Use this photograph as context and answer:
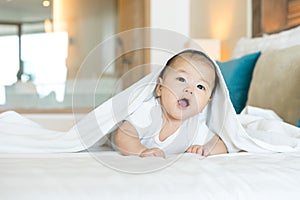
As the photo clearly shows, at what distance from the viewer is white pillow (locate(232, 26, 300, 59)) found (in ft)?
6.91

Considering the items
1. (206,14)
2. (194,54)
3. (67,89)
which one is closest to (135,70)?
(194,54)

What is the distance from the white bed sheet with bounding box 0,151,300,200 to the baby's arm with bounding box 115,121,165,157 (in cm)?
9

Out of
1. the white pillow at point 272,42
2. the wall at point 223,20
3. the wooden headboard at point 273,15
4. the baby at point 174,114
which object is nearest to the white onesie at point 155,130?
the baby at point 174,114

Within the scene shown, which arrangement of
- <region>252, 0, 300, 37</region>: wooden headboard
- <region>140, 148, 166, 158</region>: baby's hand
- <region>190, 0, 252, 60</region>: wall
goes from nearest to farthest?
<region>140, 148, 166, 158</region>: baby's hand < <region>252, 0, 300, 37</region>: wooden headboard < <region>190, 0, 252, 60</region>: wall

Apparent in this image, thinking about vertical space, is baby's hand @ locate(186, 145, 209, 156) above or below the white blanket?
below

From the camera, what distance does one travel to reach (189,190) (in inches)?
32.7

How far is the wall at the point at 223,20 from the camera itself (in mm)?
3691

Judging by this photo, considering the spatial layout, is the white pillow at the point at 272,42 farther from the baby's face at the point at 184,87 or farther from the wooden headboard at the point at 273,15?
the baby's face at the point at 184,87

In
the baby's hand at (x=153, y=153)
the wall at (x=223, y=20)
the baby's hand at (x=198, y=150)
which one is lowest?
the baby's hand at (x=198, y=150)

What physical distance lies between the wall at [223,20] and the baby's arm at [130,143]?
2.47 meters

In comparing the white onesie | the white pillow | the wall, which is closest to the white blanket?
the white onesie

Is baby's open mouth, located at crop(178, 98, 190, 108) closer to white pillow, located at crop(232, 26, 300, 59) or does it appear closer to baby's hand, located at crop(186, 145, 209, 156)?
baby's hand, located at crop(186, 145, 209, 156)

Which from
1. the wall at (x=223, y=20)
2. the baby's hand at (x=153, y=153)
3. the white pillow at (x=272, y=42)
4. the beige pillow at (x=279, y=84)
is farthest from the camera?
the wall at (x=223, y=20)

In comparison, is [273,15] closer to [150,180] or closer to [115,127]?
[115,127]
